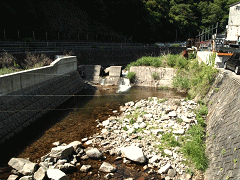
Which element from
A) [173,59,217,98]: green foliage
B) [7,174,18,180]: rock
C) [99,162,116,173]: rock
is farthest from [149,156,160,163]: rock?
[173,59,217,98]: green foliage

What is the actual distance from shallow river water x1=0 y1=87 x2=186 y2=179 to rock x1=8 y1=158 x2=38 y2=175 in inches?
16.2

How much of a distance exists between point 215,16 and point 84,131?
344ft

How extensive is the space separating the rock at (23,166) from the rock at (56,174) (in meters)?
0.58

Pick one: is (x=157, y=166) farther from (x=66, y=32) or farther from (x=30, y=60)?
(x=66, y=32)

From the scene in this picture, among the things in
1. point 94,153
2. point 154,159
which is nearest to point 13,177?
point 94,153

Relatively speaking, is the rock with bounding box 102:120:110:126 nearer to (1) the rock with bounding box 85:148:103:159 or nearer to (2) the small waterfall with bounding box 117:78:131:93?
(1) the rock with bounding box 85:148:103:159

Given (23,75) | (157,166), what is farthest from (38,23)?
(157,166)

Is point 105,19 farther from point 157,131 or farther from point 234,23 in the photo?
point 157,131

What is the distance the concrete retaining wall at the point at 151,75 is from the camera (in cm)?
2366

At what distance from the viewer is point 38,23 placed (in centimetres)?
3725

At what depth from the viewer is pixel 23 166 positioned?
8141mm

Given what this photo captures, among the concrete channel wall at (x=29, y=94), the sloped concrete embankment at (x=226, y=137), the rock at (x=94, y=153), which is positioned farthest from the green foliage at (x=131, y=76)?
the rock at (x=94, y=153)

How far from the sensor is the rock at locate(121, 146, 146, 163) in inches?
351

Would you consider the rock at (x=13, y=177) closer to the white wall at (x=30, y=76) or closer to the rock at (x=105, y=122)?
the white wall at (x=30, y=76)
